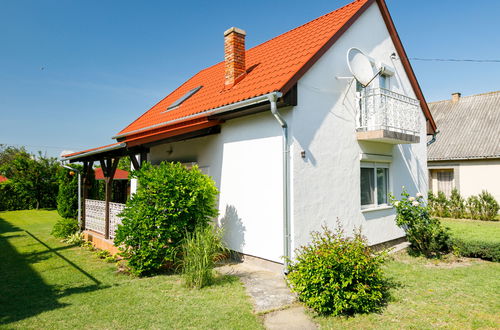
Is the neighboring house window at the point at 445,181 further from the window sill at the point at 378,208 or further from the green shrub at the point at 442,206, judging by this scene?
the window sill at the point at 378,208

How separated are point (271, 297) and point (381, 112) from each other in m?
5.68

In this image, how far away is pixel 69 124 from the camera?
24016mm

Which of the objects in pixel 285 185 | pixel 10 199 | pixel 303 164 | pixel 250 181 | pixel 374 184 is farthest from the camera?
pixel 10 199

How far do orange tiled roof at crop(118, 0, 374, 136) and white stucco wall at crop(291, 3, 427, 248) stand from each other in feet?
1.15

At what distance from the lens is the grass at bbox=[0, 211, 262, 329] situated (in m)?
4.48

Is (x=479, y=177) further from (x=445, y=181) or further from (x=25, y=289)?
(x=25, y=289)

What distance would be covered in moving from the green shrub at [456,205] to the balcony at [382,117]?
34.0 feet

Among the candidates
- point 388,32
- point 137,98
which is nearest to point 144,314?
point 388,32

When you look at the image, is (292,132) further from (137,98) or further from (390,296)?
(137,98)

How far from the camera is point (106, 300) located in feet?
17.6

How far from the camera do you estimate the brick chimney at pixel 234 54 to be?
9.02 metres

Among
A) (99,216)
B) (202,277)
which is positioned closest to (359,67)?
(202,277)

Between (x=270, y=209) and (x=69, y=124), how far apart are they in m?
22.9

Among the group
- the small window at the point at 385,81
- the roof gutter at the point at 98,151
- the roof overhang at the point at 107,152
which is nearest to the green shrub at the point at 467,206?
the small window at the point at 385,81
